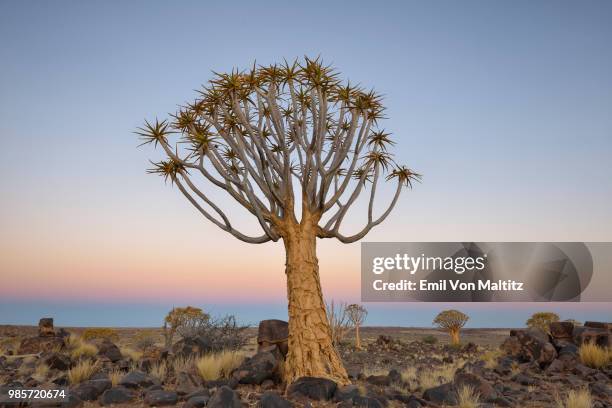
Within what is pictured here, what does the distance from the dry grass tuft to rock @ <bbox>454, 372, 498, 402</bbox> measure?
636cm

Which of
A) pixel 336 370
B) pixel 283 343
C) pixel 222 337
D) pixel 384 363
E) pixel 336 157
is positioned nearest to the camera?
pixel 336 370

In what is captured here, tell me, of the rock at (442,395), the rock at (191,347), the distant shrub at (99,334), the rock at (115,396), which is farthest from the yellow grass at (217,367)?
the distant shrub at (99,334)

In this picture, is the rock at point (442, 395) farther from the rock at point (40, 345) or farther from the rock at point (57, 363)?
the rock at point (40, 345)

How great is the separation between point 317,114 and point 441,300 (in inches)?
517

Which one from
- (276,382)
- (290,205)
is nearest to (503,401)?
(276,382)

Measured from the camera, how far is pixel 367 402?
9.51 meters

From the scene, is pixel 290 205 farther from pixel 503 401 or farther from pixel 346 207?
pixel 503 401

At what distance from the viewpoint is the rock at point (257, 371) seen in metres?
11.6

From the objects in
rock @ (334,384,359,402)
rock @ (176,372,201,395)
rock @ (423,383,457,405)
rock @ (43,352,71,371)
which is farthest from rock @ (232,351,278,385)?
rock @ (43,352,71,371)

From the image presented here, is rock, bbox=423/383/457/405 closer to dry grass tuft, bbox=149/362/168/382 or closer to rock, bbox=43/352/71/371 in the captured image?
dry grass tuft, bbox=149/362/168/382

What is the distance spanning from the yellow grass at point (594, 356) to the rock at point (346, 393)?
969cm

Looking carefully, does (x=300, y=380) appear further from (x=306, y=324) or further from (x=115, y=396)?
(x=115, y=396)

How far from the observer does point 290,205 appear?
11.8 m

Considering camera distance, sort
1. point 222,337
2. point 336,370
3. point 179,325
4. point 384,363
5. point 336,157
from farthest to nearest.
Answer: point 179,325
point 384,363
point 222,337
point 336,157
point 336,370
